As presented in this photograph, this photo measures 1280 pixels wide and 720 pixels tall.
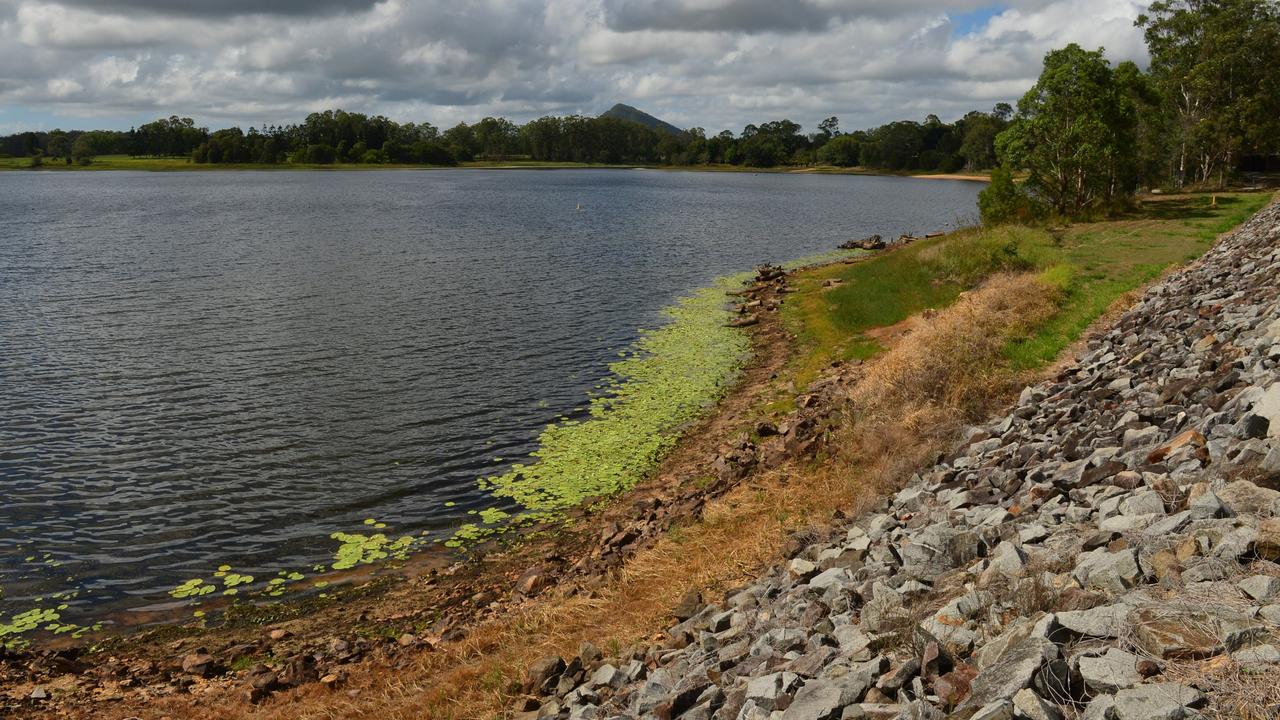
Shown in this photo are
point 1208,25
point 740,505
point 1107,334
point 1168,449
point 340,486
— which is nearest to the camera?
point 1168,449

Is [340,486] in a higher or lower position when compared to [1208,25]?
lower

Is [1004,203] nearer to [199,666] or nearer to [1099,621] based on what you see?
[1099,621]

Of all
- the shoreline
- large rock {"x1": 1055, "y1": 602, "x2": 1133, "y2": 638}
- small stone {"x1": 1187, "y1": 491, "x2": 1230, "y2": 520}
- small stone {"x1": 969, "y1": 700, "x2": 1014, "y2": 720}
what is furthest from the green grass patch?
small stone {"x1": 969, "y1": 700, "x2": 1014, "y2": 720}

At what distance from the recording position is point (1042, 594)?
362 inches

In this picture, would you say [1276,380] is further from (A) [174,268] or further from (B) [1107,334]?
(A) [174,268]

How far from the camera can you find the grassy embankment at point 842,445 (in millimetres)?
14383

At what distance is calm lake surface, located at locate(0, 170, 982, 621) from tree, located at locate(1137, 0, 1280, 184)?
3626 cm

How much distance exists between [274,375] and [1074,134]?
57324 mm

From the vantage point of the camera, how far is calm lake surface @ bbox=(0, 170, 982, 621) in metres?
22.3

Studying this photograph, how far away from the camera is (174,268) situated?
6191cm

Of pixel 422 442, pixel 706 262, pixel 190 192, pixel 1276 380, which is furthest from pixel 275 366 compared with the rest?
pixel 190 192

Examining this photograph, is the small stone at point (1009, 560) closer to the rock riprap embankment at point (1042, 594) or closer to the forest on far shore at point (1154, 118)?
the rock riprap embankment at point (1042, 594)

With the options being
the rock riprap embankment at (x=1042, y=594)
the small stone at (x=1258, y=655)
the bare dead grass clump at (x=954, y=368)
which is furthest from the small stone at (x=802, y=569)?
the bare dead grass clump at (x=954, y=368)

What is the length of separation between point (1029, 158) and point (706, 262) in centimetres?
2632
